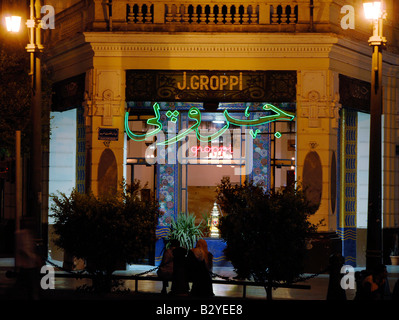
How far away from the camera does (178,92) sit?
2070 cm

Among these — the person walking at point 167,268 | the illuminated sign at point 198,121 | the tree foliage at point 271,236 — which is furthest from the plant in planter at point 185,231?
the tree foliage at point 271,236

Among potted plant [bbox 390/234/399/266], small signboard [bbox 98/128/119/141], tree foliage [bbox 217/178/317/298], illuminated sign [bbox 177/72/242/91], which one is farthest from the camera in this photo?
potted plant [bbox 390/234/399/266]

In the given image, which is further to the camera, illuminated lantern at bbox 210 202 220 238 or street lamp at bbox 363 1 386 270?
illuminated lantern at bbox 210 202 220 238

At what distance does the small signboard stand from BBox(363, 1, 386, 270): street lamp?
7.53 metres

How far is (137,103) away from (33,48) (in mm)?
4853

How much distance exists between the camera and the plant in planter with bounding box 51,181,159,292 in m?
15.8

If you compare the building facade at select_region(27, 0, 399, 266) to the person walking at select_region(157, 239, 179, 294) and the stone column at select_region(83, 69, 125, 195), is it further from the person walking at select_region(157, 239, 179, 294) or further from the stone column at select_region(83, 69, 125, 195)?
the person walking at select_region(157, 239, 179, 294)

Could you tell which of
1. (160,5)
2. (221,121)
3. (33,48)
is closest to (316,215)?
(221,121)

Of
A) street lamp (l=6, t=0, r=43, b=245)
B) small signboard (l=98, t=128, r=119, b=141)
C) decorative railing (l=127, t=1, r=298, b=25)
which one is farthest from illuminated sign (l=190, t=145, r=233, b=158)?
street lamp (l=6, t=0, r=43, b=245)

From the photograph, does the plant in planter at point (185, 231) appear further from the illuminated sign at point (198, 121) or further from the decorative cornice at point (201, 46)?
the decorative cornice at point (201, 46)

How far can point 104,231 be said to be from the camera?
624 inches

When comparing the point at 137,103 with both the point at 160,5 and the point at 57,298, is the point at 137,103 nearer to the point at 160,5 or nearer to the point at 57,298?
the point at 160,5

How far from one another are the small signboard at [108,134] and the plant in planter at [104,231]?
4512 millimetres

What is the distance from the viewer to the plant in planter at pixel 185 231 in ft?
69.8
